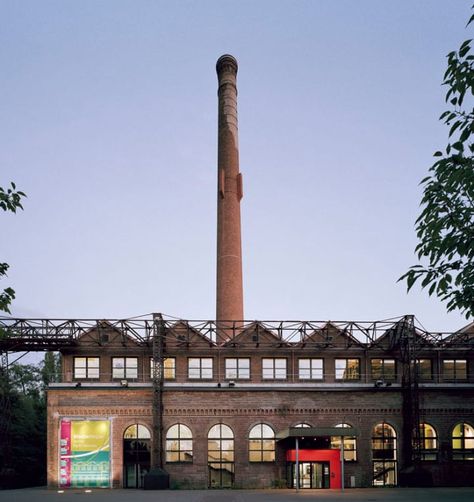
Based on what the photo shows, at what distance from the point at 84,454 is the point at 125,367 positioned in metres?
5.87

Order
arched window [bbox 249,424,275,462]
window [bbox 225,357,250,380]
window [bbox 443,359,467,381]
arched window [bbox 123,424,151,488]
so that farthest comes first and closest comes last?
1. window [bbox 443,359,467,381]
2. window [bbox 225,357,250,380]
3. arched window [bbox 249,424,275,462]
4. arched window [bbox 123,424,151,488]

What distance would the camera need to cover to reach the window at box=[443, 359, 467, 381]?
40.6 meters

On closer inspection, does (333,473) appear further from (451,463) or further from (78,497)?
(78,497)

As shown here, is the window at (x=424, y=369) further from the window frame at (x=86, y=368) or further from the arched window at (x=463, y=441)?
the window frame at (x=86, y=368)

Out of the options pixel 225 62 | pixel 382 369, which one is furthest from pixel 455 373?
pixel 225 62

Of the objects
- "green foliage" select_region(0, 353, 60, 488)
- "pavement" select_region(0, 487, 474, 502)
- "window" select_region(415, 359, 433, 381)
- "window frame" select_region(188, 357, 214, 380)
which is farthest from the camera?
"green foliage" select_region(0, 353, 60, 488)

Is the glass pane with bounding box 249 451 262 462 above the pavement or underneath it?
above

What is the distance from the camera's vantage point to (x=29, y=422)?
51.6 m

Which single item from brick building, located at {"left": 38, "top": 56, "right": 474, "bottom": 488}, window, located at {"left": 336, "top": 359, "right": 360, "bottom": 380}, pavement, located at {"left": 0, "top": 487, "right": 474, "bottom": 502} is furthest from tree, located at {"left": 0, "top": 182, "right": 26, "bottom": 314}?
window, located at {"left": 336, "top": 359, "right": 360, "bottom": 380}

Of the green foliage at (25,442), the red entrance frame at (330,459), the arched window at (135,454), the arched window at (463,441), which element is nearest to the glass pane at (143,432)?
the arched window at (135,454)

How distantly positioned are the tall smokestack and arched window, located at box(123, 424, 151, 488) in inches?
375

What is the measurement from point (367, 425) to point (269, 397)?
6.30 metres

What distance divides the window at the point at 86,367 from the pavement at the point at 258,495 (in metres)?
7.27

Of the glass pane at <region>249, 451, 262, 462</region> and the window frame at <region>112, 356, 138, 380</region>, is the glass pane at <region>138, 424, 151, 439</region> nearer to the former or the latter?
the window frame at <region>112, 356, 138, 380</region>
